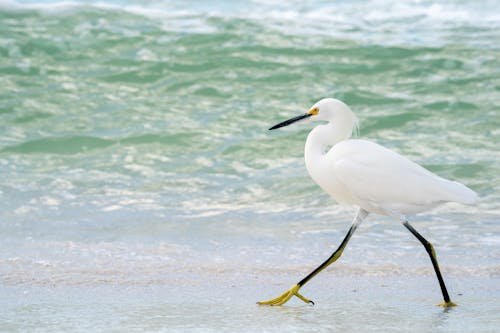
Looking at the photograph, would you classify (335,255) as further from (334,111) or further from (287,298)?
(334,111)

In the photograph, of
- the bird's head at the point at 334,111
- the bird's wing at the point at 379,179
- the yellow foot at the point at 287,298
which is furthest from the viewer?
the bird's head at the point at 334,111

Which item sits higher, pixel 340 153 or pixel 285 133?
pixel 340 153

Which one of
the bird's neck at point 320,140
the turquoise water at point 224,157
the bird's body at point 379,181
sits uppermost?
the bird's neck at point 320,140

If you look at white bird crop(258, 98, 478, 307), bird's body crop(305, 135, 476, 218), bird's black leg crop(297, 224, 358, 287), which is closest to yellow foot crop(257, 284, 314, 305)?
white bird crop(258, 98, 478, 307)

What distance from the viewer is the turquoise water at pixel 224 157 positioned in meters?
4.55

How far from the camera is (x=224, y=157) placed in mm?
8586

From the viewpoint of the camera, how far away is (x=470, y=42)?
12555 millimetres

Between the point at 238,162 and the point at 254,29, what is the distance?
15.4 feet

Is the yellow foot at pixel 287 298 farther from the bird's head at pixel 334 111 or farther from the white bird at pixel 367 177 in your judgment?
the bird's head at pixel 334 111

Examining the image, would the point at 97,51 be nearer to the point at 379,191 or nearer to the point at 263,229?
the point at 263,229

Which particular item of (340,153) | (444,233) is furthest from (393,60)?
(340,153)

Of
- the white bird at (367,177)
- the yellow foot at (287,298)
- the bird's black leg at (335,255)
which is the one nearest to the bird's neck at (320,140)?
the white bird at (367,177)

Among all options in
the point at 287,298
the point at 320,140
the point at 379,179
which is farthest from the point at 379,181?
the point at 287,298

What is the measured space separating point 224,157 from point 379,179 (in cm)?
415
